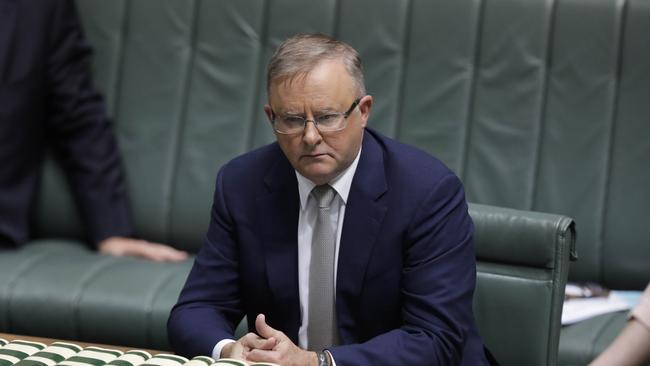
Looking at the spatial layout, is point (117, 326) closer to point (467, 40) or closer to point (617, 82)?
point (467, 40)

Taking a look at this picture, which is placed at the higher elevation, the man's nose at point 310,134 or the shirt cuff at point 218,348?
the man's nose at point 310,134

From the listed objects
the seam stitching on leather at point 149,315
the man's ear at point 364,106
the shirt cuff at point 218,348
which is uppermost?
the man's ear at point 364,106

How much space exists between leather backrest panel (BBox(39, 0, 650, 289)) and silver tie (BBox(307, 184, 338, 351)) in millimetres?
1348

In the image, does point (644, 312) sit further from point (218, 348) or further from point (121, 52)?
point (121, 52)

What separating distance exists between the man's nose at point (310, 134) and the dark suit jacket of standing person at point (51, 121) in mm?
1788

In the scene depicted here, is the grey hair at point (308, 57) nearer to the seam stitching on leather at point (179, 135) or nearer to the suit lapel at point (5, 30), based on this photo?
the seam stitching on leather at point (179, 135)

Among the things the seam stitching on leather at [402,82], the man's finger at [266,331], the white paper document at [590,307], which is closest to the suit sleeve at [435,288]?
the man's finger at [266,331]

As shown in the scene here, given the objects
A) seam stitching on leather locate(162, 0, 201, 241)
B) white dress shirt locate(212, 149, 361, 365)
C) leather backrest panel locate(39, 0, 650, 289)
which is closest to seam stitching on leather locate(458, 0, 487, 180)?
leather backrest panel locate(39, 0, 650, 289)

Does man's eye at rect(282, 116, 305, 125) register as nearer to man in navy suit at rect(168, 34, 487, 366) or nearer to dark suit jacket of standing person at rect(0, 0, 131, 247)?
man in navy suit at rect(168, 34, 487, 366)

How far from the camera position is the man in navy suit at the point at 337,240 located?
208 cm

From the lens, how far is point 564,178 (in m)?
3.43

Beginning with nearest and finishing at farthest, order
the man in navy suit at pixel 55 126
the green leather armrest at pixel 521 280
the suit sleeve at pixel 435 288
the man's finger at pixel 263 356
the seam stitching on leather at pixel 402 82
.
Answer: the man's finger at pixel 263 356 < the suit sleeve at pixel 435 288 < the green leather armrest at pixel 521 280 < the seam stitching on leather at pixel 402 82 < the man in navy suit at pixel 55 126

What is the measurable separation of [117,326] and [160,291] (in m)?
0.17

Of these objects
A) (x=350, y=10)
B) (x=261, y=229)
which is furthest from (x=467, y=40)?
(x=261, y=229)
